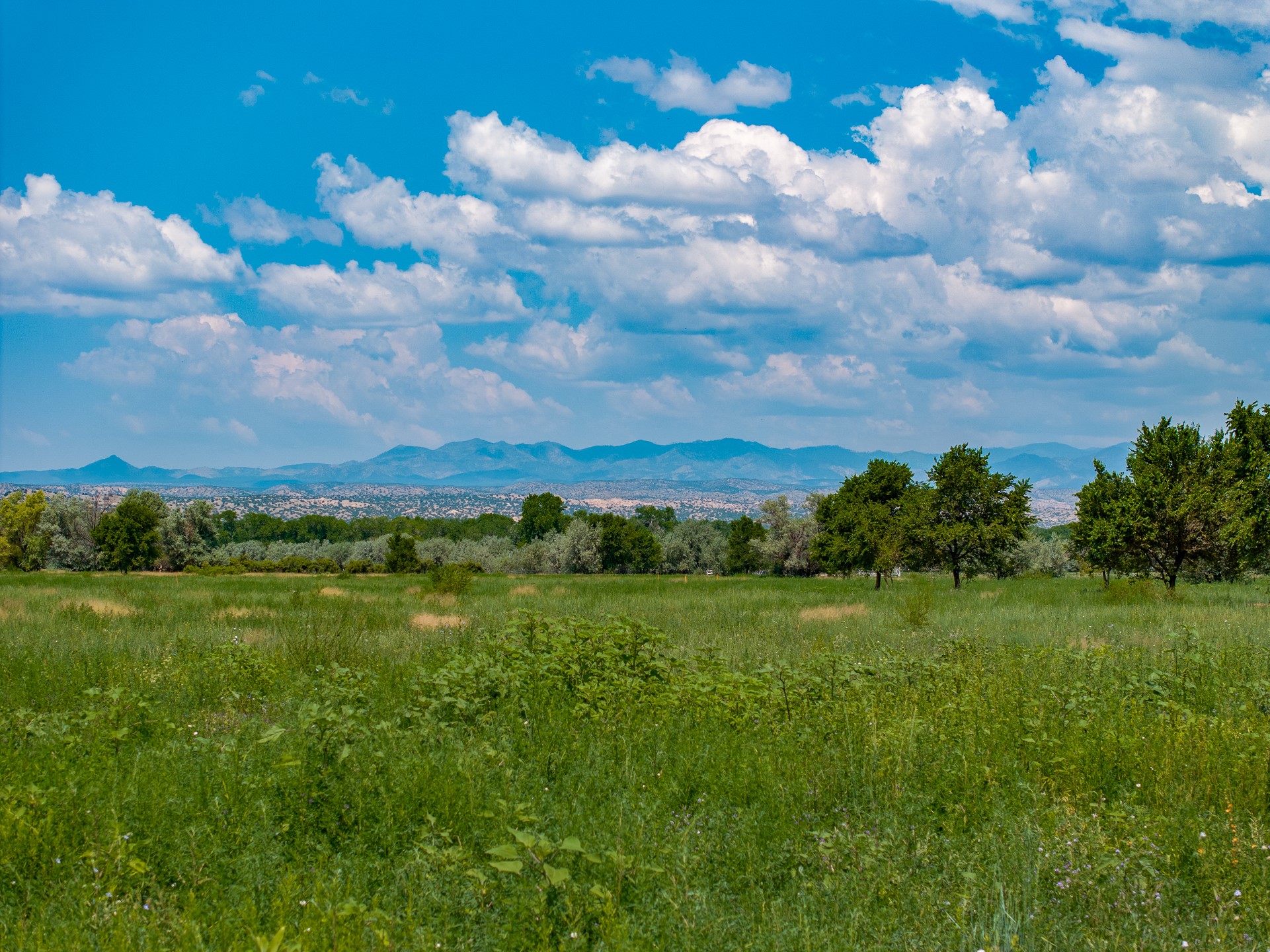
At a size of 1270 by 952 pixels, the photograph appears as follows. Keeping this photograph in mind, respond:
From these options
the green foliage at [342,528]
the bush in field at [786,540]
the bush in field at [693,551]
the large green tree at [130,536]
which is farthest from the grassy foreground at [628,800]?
the green foliage at [342,528]

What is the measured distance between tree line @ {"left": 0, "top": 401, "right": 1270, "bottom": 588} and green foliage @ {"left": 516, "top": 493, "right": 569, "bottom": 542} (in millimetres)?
285

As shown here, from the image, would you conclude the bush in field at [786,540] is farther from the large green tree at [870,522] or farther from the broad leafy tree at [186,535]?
the broad leafy tree at [186,535]

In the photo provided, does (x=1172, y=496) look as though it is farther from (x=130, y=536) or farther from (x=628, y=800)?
(x=130, y=536)

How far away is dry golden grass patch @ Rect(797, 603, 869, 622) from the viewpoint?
1927 centimetres

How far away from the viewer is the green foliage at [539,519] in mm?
131000

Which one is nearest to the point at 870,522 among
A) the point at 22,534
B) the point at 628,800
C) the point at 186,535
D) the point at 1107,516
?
the point at 1107,516

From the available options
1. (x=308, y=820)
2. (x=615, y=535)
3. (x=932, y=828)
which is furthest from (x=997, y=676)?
(x=615, y=535)

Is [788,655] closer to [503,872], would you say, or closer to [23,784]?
[503,872]

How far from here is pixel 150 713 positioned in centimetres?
775

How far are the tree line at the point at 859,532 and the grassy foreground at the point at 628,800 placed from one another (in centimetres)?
1860

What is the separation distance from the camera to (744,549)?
98062mm

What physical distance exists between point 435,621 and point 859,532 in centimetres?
3012

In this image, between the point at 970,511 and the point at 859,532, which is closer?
the point at 970,511

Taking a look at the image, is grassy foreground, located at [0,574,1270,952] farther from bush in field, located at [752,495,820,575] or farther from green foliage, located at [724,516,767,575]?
green foliage, located at [724,516,767,575]
